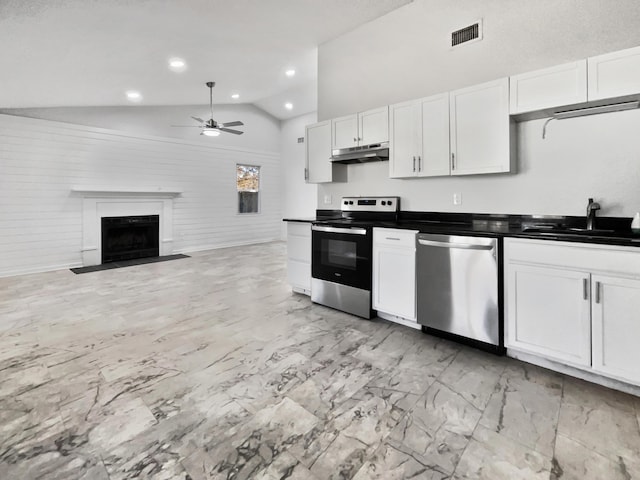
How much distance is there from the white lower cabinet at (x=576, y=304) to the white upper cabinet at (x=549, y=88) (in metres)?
1.14

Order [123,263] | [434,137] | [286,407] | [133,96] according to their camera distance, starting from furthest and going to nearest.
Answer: [123,263], [133,96], [434,137], [286,407]

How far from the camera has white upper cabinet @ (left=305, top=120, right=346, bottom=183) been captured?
4.24m

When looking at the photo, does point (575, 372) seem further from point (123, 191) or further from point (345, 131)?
point (123, 191)

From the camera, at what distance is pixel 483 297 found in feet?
8.39

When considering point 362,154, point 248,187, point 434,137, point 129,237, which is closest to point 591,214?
point 434,137

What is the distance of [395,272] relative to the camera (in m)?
3.15

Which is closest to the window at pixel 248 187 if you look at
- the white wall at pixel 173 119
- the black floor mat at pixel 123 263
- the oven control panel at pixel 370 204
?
the white wall at pixel 173 119

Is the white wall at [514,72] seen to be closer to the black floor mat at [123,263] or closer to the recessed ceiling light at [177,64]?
the recessed ceiling light at [177,64]

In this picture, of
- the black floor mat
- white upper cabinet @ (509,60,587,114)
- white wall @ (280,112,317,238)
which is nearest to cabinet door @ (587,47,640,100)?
white upper cabinet @ (509,60,587,114)

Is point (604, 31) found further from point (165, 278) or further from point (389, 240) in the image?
point (165, 278)

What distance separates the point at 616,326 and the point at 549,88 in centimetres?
179

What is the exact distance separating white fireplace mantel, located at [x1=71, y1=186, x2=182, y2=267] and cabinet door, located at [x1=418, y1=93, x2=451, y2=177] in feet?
19.8

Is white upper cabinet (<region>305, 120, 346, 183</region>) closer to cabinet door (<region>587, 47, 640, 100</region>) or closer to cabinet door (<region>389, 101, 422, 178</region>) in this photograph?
cabinet door (<region>389, 101, 422, 178</region>)

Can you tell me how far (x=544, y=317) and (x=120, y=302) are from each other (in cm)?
445
